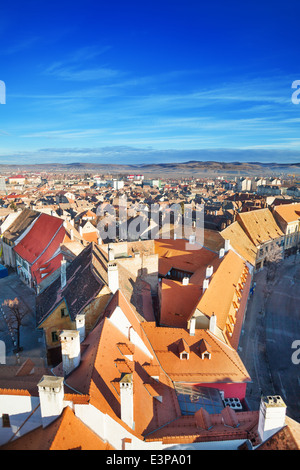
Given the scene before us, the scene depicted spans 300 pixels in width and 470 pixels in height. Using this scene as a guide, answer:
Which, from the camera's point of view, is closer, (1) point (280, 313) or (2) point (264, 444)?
(2) point (264, 444)

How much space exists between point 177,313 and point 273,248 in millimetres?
30441

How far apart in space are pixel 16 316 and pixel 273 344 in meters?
21.1

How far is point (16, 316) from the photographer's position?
921 inches

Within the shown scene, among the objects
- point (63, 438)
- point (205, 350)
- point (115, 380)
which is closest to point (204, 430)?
point (115, 380)

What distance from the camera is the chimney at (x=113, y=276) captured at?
18.8m

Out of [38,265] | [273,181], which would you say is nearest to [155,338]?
[38,265]

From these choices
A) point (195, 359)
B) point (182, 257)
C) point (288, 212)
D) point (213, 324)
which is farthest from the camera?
point (288, 212)

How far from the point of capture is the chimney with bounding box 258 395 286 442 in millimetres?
10422

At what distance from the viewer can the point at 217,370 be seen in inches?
713

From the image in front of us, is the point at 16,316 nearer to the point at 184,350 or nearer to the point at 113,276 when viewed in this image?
the point at 113,276

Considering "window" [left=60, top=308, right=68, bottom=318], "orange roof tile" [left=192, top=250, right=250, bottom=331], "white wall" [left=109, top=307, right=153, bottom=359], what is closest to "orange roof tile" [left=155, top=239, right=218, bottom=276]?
"orange roof tile" [left=192, top=250, right=250, bottom=331]

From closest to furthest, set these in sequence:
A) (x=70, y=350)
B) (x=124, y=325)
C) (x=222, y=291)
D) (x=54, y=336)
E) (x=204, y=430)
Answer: (x=204, y=430) < (x=70, y=350) < (x=124, y=325) < (x=54, y=336) < (x=222, y=291)
